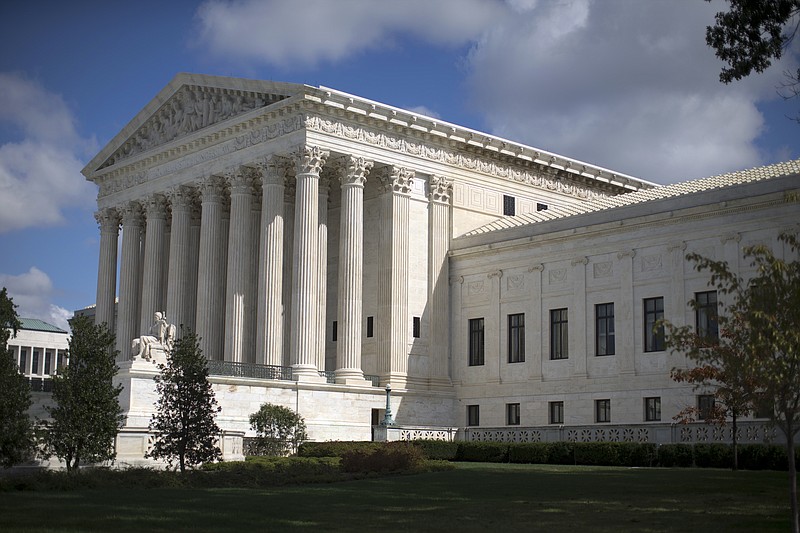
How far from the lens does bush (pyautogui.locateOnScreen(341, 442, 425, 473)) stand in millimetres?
36781

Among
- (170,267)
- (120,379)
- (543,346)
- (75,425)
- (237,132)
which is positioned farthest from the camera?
(170,267)

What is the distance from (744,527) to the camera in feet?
70.6

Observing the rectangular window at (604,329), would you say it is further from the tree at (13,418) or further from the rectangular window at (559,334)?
the tree at (13,418)

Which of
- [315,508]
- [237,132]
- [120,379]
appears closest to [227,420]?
[120,379]

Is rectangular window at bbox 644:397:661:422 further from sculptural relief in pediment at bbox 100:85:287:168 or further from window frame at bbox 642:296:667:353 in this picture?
sculptural relief in pediment at bbox 100:85:287:168

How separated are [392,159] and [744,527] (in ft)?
143

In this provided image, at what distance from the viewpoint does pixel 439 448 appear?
4934 centimetres

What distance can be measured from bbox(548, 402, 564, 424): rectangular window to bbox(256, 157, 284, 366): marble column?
15.4 m

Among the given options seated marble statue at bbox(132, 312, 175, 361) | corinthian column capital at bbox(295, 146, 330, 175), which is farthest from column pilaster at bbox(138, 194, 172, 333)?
seated marble statue at bbox(132, 312, 175, 361)

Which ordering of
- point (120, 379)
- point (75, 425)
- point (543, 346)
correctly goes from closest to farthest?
point (75, 425) → point (120, 379) → point (543, 346)

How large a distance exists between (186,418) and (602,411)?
89.0 feet

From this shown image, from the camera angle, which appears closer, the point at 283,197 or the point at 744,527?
the point at 744,527

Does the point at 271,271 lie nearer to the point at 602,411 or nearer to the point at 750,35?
the point at 602,411

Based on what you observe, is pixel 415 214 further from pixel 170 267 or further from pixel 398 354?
pixel 170 267
